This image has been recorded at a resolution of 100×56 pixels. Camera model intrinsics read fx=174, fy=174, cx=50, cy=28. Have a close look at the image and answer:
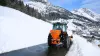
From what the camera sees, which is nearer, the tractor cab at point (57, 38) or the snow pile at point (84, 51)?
the snow pile at point (84, 51)

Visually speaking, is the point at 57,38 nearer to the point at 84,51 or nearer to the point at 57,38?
the point at 57,38

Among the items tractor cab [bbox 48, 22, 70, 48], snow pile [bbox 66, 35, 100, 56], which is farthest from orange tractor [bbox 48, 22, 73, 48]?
snow pile [bbox 66, 35, 100, 56]

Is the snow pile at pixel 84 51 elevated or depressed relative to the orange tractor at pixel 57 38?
depressed

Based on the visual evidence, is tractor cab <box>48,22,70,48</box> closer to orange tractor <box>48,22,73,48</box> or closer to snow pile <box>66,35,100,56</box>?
orange tractor <box>48,22,73,48</box>

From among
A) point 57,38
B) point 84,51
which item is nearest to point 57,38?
point 57,38

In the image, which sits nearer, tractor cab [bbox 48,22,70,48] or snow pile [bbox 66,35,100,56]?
snow pile [bbox 66,35,100,56]

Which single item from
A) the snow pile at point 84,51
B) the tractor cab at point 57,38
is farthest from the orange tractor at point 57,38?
the snow pile at point 84,51

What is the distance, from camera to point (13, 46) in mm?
19000

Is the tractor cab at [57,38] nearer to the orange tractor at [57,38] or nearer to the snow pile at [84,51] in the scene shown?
the orange tractor at [57,38]

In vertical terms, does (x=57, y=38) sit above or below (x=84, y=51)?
above

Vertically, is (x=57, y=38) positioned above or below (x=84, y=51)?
above

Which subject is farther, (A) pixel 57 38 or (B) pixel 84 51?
(A) pixel 57 38

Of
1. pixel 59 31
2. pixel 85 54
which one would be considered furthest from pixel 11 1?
pixel 85 54

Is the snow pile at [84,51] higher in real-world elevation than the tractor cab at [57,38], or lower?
lower
